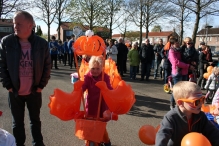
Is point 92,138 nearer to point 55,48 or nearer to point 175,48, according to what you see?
point 175,48

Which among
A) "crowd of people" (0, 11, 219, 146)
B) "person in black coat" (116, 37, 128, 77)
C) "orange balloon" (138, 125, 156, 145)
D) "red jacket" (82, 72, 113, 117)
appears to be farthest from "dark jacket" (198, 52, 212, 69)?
"orange balloon" (138, 125, 156, 145)

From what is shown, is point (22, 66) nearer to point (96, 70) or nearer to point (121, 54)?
point (96, 70)

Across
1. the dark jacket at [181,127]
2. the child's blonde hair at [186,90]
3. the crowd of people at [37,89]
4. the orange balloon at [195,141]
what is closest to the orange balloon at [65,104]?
the crowd of people at [37,89]

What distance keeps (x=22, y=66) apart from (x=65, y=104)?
694 millimetres

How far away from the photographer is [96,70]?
311 cm

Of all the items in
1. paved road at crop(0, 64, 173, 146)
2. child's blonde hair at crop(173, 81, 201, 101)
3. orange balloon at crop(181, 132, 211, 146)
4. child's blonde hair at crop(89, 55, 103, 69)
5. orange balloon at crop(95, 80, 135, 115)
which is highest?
child's blonde hair at crop(89, 55, 103, 69)

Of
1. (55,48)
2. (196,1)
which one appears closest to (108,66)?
(55,48)

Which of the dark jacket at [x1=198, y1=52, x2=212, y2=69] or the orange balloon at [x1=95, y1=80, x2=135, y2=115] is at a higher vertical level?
the dark jacket at [x1=198, y1=52, x2=212, y2=69]

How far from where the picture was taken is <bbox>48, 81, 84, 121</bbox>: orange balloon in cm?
279

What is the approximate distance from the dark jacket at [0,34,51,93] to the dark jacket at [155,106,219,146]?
1.61 m

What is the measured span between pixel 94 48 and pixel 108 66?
5.19 feet

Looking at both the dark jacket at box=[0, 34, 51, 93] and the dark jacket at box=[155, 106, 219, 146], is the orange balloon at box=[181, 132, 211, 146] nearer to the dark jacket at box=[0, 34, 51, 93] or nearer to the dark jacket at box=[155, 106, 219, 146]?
the dark jacket at box=[155, 106, 219, 146]

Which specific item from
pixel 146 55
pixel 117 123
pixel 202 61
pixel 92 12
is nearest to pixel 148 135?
pixel 117 123

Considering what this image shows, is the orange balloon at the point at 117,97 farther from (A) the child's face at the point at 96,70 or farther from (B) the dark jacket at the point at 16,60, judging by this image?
(B) the dark jacket at the point at 16,60
